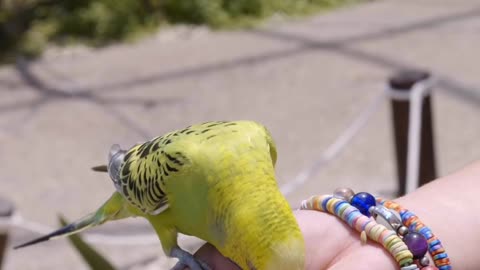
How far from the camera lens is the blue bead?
3.01 ft

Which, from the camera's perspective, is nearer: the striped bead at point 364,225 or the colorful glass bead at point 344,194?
the striped bead at point 364,225

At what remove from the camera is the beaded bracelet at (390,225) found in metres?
0.85

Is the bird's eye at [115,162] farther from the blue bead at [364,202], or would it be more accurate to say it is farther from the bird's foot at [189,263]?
the blue bead at [364,202]

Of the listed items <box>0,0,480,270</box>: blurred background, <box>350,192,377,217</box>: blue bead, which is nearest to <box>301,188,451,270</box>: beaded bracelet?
<box>350,192,377,217</box>: blue bead

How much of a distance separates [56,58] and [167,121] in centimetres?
120

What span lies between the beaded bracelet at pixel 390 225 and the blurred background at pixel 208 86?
41.4 inches

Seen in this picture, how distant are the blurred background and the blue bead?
3.52ft

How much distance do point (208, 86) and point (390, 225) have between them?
2.73 meters

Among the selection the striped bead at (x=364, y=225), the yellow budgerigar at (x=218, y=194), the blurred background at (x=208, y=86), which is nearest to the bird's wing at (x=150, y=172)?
the yellow budgerigar at (x=218, y=194)

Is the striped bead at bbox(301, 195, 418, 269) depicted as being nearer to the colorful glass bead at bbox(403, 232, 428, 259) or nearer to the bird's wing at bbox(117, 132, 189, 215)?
the colorful glass bead at bbox(403, 232, 428, 259)

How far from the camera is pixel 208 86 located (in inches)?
141

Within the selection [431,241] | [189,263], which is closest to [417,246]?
[431,241]

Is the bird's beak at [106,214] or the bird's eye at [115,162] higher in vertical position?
the bird's eye at [115,162]

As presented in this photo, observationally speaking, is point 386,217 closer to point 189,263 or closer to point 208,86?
point 189,263
